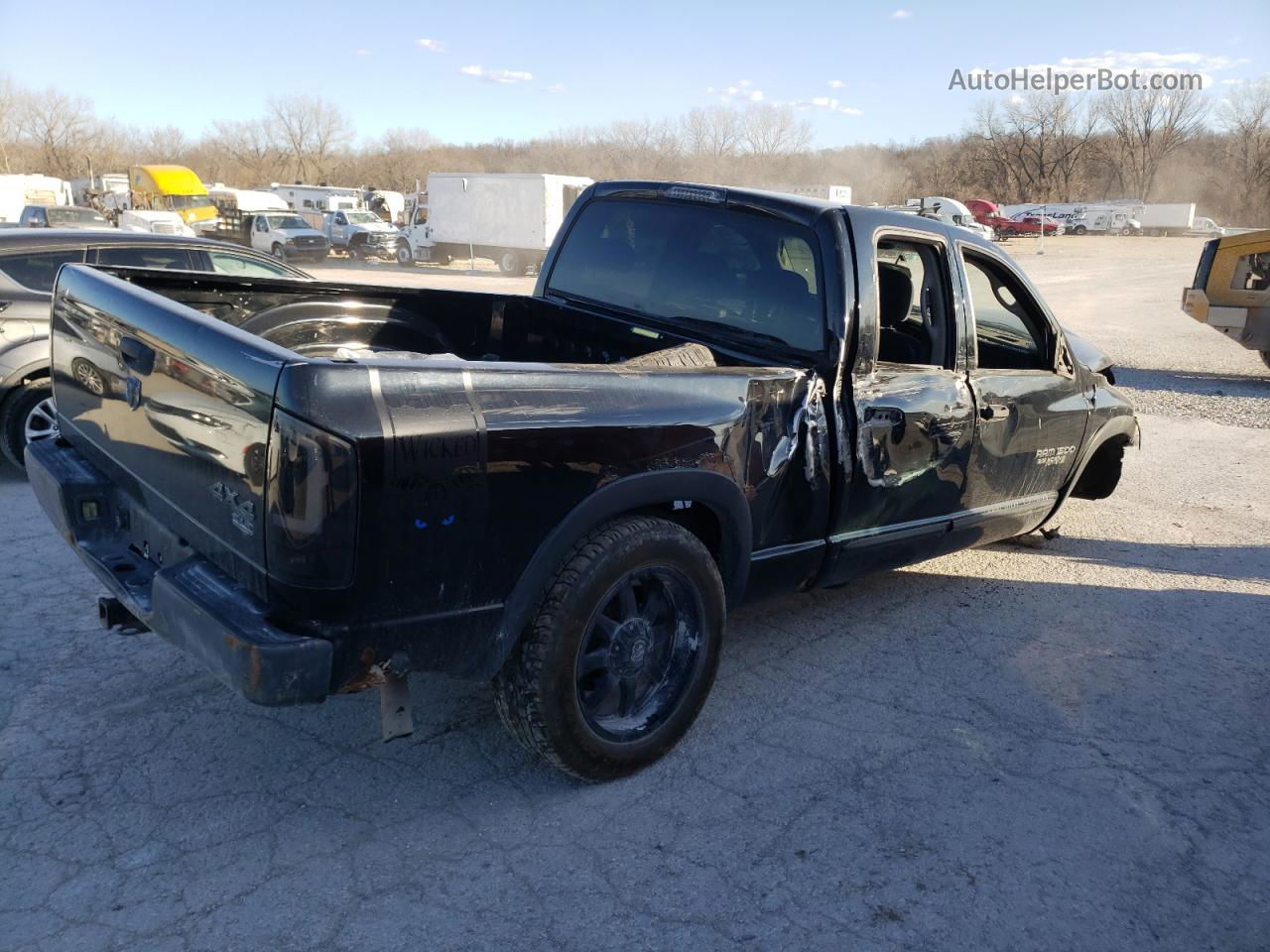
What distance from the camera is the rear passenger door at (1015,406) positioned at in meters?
4.51

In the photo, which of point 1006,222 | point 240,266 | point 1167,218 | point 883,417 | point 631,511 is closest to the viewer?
point 631,511

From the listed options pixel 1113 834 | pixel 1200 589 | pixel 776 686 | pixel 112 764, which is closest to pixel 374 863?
pixel 112 764

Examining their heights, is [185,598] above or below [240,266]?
below

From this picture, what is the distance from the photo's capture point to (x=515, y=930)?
8.46 ft

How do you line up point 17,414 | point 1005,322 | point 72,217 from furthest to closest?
1. point 72,217
2. point 17,414
3. point 1005,322

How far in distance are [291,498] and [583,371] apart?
0.92m

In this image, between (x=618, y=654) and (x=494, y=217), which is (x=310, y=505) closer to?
(x=618, y=654)

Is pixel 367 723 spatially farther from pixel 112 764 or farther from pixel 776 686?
pixel 776 686

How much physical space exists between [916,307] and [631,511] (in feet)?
6.75

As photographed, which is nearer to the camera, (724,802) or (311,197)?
(724,802)

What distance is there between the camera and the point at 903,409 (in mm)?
3965

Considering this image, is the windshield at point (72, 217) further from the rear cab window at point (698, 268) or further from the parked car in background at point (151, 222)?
the rear cab window at point (698, 268)

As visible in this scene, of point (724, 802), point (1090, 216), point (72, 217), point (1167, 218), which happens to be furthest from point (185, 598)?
point (1167, 218)

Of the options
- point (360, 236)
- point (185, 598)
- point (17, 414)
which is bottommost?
point (17, 414)
